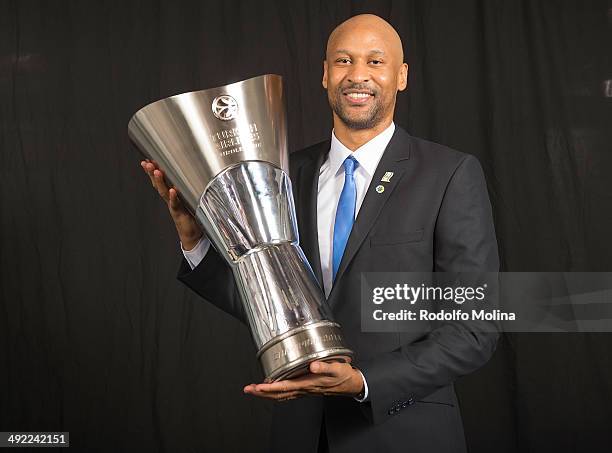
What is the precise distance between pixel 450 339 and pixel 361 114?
0.46m

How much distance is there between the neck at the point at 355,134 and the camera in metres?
1.51

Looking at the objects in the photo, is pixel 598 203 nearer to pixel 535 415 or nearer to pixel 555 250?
pixel 555 250

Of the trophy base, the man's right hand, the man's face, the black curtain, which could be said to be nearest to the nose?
the man's face

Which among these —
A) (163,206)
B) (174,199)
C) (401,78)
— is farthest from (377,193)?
(163,206)

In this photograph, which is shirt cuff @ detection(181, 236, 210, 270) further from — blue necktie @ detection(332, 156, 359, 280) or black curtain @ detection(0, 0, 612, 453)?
black curtain @ detection(0, 0, 612, 453)

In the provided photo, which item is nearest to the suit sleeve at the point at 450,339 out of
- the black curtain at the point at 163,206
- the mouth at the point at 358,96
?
the mouth at the point at 358,96

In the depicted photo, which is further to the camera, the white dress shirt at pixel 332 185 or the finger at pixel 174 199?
the white dress shirt at pixel 332 185

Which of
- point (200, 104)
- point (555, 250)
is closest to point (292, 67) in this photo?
point (555, 250)

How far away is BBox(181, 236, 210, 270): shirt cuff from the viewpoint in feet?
4.71

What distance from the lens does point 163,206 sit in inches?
102

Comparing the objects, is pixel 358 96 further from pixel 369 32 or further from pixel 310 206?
pixel 310 206

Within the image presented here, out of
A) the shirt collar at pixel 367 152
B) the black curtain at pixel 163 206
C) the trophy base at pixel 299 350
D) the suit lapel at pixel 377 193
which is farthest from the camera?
the black curtain at pixel 163 206

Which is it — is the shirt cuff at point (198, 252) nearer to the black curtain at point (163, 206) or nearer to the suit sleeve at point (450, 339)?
the suit sleeve at point (450, 339)

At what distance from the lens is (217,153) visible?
1.17 metres
